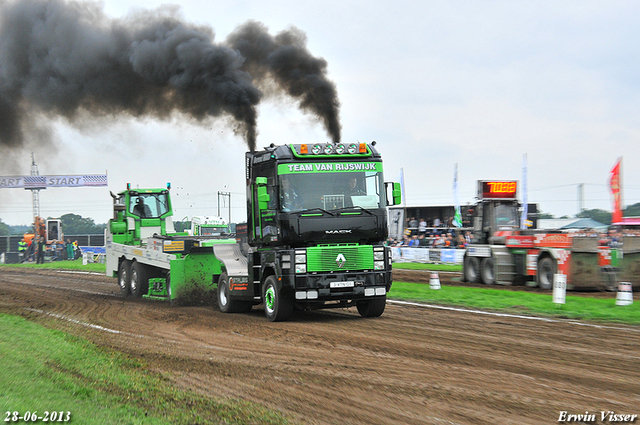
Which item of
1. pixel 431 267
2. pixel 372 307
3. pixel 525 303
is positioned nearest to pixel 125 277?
pixel 372 307

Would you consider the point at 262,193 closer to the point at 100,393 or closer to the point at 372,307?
the point at 372,307

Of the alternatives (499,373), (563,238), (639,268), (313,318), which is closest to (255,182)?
(313,318)

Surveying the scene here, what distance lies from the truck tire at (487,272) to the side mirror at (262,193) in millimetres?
13069

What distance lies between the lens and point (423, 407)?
19.8 ft

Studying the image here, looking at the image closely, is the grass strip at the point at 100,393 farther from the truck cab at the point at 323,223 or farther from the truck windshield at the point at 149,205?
the truck windshield at the point at 149,205

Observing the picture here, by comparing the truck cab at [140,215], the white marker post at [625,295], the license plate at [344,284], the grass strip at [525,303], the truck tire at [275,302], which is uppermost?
the truck cab at [140,215]

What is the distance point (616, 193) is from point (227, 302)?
20.7 m

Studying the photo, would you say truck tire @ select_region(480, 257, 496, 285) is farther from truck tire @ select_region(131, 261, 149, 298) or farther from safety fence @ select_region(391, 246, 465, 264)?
truck tire @ select_region(131, 261, 149, 298)

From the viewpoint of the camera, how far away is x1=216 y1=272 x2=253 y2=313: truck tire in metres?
14.7

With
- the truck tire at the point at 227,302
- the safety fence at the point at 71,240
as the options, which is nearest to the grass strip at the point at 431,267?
the truck tire at the point at 227,302

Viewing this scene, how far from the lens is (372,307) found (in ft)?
43.8

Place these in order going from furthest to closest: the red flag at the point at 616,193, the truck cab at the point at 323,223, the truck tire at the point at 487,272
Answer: the red flag at the point at 616,193
the truck tire at the point at 487,272
the truck cab at the point at 323,223

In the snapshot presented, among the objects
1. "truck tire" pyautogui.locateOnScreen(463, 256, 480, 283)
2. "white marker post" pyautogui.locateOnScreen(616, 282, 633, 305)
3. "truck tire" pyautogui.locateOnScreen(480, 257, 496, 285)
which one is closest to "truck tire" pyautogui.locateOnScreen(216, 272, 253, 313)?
"white marker post" pyautogui.locateOnScreen(616, 282, 633, 305)

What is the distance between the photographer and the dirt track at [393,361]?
6.06m
